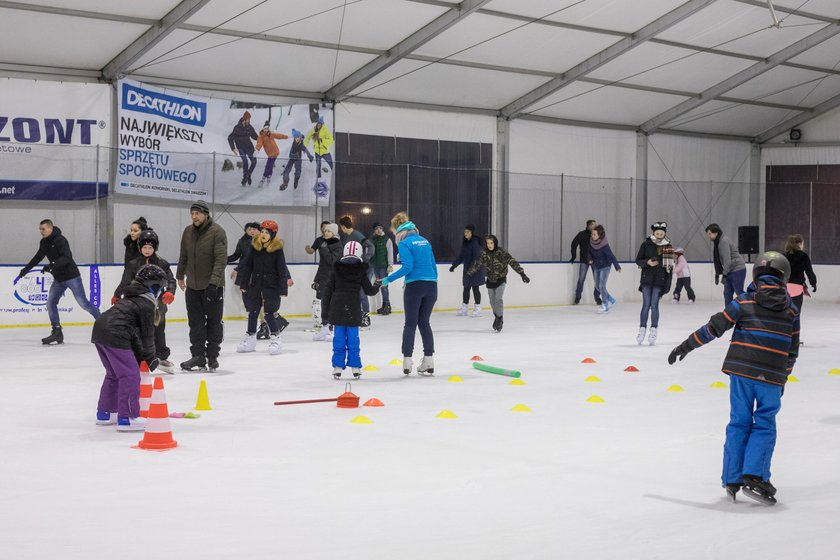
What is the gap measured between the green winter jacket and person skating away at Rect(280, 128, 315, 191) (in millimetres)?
8913

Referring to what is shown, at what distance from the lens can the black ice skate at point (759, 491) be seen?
514 centimetres

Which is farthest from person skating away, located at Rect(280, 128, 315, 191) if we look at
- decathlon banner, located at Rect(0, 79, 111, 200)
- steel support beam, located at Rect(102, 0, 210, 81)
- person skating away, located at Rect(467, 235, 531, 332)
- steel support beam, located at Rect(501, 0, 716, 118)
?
steel support beam, located at Rect(501, 0, 716, 118)

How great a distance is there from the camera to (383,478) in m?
5.80

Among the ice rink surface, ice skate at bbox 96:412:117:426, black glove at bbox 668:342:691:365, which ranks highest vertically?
black glove at bbox 668:342:691:365

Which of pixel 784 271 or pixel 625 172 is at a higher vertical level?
pixel 625 172

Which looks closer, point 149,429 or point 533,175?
point 149,429

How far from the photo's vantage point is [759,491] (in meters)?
5.16

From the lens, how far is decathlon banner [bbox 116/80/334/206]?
1770 centimetres

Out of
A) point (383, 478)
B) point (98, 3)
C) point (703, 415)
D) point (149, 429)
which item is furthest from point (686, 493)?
point (98, 3)

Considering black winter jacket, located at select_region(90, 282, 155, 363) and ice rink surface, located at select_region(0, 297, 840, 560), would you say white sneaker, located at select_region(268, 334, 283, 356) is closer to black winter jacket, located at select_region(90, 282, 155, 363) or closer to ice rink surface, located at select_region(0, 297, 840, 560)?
ice rink surface, located at select_region(0, 297, 840, 560)

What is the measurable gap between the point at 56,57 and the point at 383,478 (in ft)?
43.5

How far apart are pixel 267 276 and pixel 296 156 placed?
7.92m

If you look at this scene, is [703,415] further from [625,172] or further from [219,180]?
[625,172]

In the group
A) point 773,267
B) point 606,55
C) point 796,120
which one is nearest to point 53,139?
point 606,55
